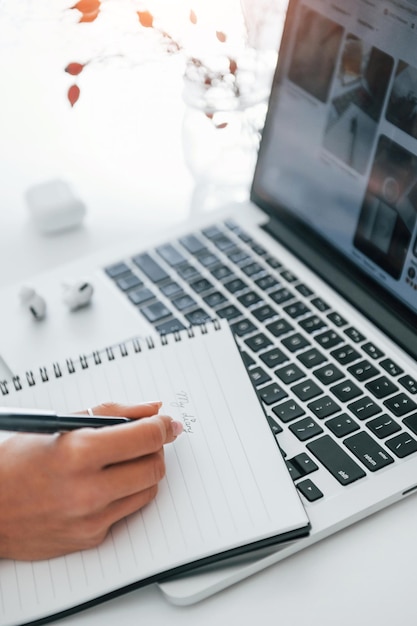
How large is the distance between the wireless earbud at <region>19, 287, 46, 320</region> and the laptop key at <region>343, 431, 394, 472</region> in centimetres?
34

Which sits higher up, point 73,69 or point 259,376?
point 73,69

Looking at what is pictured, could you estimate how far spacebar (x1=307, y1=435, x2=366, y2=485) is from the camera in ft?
2.00

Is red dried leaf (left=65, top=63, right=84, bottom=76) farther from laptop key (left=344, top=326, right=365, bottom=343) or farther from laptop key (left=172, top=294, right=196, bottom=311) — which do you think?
laptop key (left=344, top=326, right=365, bottom=343)

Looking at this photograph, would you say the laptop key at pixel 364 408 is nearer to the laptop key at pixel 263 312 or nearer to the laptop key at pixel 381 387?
the laptop key at pixel 381 387

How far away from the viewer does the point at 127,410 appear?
0.60 m

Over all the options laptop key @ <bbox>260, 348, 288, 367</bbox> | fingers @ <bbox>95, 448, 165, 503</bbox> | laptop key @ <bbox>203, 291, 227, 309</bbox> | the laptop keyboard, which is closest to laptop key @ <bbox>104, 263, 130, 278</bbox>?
the laptop keyboard

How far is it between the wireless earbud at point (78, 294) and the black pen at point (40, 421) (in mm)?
251

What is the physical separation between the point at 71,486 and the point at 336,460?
21 cm

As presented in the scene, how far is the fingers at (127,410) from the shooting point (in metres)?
0.59

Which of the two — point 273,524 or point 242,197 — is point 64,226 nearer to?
point 242,197

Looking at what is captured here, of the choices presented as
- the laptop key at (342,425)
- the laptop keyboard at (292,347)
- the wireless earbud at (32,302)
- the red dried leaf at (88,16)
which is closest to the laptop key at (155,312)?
the laptop keyboard at (292,347)

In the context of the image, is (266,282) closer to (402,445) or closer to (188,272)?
(188,272)

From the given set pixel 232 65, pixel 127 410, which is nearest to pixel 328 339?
pixel 127 410

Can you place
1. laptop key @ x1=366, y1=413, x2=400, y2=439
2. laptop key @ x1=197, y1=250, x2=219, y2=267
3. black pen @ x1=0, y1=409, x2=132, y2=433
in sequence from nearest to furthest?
1. black pen @ x1=0, y1=409, x2=132, y2=433
2. laptop key @ x1=366, y1=413, x2=400, y2=439
3. laptop key @ x1=197, y1=250, x2=219, y2=267
